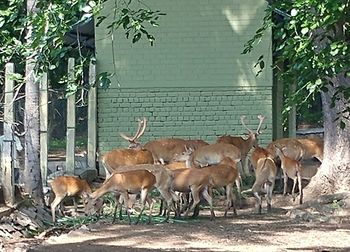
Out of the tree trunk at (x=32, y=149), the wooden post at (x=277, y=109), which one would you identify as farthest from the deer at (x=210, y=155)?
the wooden post at (x=277, y=109)

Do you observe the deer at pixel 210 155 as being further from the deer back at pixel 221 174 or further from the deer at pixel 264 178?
the deer back at pixel 221 174

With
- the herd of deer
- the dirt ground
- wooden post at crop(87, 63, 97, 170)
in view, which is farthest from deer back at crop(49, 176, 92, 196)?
wooden post at crop(87, 63, 97, 170)

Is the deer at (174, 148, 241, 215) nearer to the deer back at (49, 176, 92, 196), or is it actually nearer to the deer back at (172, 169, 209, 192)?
the deer back at (172, 169, 209, 192)

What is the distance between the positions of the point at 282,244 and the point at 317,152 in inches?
259

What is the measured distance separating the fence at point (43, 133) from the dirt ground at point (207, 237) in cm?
143

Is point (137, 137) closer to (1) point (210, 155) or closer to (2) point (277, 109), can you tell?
(1) point (210, 155)

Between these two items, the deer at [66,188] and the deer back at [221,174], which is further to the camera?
the deer back at [221,174]

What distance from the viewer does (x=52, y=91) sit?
16.5 meters

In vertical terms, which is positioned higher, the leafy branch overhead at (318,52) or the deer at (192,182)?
the leafy branch overhead at (318,52)

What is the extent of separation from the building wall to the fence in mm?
639

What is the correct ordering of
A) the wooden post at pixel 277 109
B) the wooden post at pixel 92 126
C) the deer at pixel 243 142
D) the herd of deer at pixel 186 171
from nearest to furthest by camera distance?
the herd of deer at pixel 186 171
the deer at pixel 243 142
the wooden post at pixel 92 126
the wooden post at pixel 277 109

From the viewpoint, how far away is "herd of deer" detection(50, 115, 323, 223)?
12602 mm

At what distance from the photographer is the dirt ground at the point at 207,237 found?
34.1 feet

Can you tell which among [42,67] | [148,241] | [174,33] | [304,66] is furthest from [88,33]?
[304,66]
